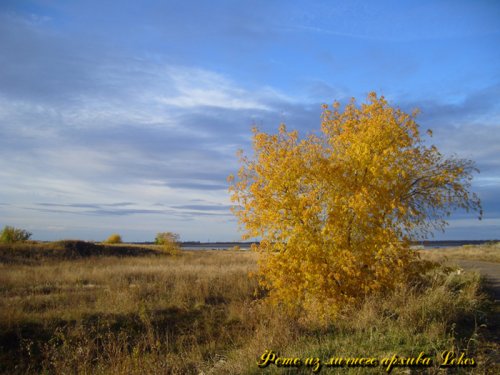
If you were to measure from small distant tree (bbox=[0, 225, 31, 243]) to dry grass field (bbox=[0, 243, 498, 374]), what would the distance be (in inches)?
890

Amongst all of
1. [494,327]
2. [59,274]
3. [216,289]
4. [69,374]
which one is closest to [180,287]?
[216,289]

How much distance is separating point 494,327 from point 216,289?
1187cm

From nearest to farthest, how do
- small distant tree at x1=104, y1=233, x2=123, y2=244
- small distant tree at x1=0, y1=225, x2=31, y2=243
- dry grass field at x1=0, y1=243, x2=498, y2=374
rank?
dry grass field at x1=0, y1=243, x2=498, y2=374, small distant tree at x1=0, y1=225, x2=31, y2=243, small distant tree at x1=104, y1=233, x2=123, y2=244

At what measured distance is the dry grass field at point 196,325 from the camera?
7.43 m

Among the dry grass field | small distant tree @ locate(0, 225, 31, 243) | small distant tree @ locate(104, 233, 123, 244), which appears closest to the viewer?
the dry grass field

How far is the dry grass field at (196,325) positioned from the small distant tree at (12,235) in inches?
890

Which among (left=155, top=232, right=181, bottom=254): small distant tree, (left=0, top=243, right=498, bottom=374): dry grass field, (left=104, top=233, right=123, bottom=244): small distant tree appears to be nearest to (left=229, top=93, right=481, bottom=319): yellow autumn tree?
(left=0, top=243, right=498, bottom=374): dry grass field

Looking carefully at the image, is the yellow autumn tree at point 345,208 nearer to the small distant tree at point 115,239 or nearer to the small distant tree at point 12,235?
A: the small distant tree at point 12,235

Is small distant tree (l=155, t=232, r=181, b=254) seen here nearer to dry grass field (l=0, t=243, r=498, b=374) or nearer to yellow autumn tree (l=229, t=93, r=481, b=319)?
dry grass field (l=0, t=243, r=498, b=374)

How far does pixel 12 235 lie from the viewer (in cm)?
4359

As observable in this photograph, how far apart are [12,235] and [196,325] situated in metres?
38.7

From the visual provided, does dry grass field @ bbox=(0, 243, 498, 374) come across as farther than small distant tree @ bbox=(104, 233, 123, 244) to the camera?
No

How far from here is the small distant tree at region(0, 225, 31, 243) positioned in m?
42.6

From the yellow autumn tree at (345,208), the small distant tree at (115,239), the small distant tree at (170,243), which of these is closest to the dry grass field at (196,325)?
the yellow autumn tree at (345,208)
